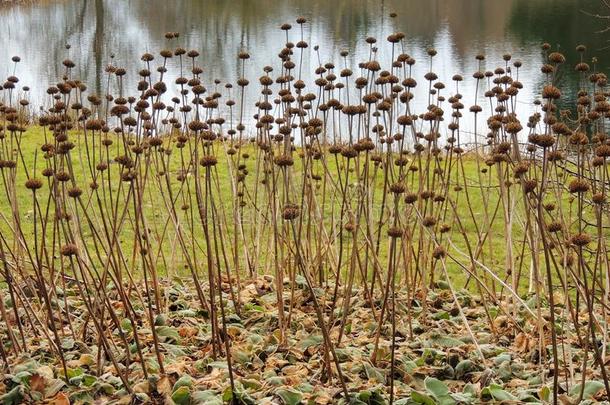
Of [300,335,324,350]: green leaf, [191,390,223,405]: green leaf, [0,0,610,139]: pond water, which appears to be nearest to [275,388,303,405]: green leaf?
[191,390,223,405]: green leaf

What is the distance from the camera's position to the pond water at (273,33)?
17688 millimetres

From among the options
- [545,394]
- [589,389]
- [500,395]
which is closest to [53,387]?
[500,395]

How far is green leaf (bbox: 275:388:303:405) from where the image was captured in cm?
260

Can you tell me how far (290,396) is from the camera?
2.61m

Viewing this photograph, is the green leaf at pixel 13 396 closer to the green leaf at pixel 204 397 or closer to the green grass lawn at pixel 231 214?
the green leaf at pixel 204 397

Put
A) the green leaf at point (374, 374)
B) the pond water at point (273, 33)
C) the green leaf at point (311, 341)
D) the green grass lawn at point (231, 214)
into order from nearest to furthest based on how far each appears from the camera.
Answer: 1. the green leaf at point (374, 374)
2. the green leaf at point (311, 341)
3. the green grass lawn at point (231, 214)
4. the pond water at point (273, 33)

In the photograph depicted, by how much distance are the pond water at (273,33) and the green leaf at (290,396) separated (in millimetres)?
11931

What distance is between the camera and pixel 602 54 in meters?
19.5

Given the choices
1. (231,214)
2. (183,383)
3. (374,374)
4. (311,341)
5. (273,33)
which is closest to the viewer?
(183,383)

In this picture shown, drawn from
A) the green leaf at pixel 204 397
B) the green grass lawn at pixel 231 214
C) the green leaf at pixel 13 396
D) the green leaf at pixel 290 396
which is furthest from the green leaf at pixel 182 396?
the green grass lawn at pixel 231 214

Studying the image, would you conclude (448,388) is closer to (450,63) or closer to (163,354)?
(163,354)

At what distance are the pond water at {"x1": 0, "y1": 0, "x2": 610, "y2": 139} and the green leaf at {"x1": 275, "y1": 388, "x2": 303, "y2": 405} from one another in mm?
11931

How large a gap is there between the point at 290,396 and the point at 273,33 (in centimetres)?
2151

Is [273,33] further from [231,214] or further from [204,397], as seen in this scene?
[204,397]
